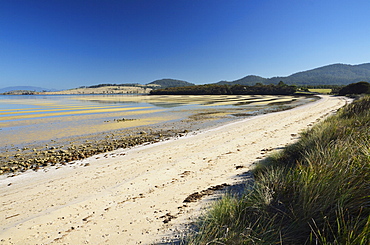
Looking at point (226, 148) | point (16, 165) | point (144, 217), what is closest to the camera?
point (144, 217)

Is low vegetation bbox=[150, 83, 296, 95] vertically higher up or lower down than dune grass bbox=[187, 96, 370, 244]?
higher up

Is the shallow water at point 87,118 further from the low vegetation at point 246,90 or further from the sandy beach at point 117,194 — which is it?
the low vegetation at point 246,90

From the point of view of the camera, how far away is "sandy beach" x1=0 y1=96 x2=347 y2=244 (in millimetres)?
3754

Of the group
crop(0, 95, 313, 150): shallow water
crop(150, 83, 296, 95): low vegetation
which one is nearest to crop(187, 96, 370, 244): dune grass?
crop(0, 95, 313, 150): shallow water

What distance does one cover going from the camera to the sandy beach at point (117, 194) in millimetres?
3754

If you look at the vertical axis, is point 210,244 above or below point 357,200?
below

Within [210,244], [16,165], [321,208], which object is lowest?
[16,165]

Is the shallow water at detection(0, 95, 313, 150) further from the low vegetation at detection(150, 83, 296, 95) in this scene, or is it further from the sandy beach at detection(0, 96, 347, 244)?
the low vegetation at detection(150, 83, 296, 95)

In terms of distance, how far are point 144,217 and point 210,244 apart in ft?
6.35

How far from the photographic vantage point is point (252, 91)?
94.9 m

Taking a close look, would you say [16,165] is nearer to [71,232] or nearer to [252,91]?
[71,232]

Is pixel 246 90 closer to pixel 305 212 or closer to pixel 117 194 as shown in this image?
pixel 117 194

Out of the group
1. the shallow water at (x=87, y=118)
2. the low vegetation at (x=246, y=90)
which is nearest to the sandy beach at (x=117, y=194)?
the shallow water at (x=87, y=118)

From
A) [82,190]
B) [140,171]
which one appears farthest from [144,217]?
[140,171]
